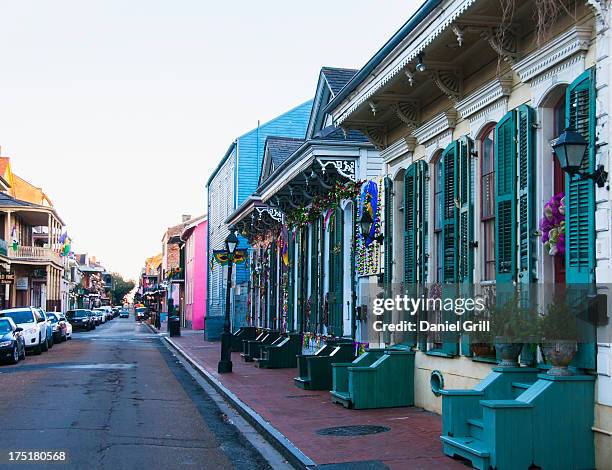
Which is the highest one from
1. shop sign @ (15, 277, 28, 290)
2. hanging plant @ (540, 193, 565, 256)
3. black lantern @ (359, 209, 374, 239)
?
black lantern @ (359, 209, 374, 239)

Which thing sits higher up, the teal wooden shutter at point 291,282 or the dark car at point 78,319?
the teal wooden shutter at point 291,282

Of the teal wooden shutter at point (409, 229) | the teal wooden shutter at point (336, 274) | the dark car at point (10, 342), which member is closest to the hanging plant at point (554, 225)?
the teal wooden shutter at point (409, 229)

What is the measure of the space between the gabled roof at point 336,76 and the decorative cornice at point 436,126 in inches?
321

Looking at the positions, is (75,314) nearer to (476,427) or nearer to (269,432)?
(269,432)

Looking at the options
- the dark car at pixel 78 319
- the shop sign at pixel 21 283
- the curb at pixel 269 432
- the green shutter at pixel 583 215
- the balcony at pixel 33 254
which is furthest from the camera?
the dark car at pixel 78 319

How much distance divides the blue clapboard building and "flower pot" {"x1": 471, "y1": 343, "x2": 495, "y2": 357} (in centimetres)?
2556

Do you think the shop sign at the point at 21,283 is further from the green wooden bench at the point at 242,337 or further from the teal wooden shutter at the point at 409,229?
the teal wooden shutter at the point at 409,229

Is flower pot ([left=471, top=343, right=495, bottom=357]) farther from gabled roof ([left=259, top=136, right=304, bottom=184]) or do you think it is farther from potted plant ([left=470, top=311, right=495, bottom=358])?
gabled roof ([left=259, top=136, right=304, bottom=184])

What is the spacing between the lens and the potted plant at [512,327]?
888 centimetres

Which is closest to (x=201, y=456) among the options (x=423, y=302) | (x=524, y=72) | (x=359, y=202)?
(x=423, y=302)

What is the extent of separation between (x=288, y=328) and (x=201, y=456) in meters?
14.9

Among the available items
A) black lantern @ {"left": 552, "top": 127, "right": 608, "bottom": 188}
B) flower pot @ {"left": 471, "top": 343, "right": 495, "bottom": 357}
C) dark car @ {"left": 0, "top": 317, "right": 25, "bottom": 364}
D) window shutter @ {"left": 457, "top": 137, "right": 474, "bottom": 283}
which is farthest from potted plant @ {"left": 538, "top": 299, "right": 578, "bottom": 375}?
dark car @ {"left": 0, "top": 317, "right": 25, "bottom": 364}

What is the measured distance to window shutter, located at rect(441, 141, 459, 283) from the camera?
39.0 ft

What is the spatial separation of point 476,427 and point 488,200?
331 centimetres
